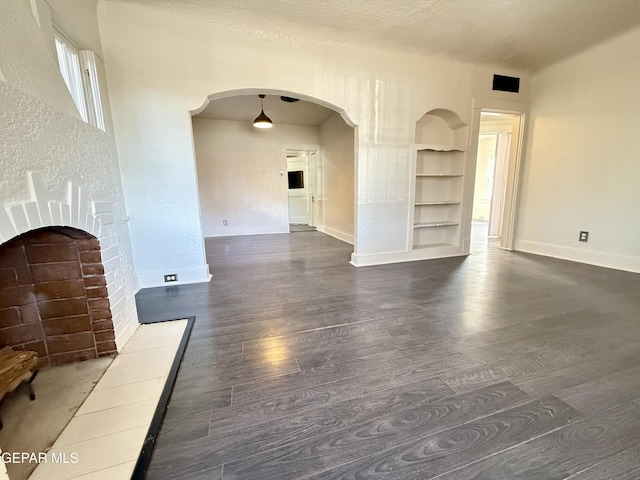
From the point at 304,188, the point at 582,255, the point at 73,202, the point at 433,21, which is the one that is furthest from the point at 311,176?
the point at 73,202

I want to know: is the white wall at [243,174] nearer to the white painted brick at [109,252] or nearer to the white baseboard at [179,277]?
the white baseboard at [179,277]

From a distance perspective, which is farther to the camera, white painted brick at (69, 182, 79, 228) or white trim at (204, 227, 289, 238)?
white trim at (204, 227, 289, 238)

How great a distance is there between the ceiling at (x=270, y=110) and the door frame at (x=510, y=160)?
2.82 m

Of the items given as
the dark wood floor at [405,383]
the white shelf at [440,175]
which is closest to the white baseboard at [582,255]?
the dark wood floor at [405,383]

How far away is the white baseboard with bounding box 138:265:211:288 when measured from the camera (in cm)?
298

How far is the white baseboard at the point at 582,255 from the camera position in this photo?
10.7 feet

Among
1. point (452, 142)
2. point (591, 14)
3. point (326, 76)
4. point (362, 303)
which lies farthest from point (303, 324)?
point (591, 14)

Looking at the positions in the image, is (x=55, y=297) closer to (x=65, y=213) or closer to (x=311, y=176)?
Answer: (x=65, y=213)

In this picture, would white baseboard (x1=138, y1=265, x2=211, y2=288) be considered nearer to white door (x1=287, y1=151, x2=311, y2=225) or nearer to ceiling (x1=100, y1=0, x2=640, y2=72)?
ceiling (x1=100, y1=0, x2=640, y2=72)

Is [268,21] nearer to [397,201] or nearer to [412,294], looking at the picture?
[397,201]

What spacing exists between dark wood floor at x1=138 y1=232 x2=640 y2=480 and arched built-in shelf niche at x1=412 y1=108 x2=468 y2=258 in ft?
4.85

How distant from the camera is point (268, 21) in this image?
2689 mm

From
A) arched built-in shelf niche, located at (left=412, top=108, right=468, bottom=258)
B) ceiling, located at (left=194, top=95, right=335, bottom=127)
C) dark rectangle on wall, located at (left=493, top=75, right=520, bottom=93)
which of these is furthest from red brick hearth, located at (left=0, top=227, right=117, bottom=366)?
dark rectangle on wall, located at (left=493, top=75, right=520, bottom=93)

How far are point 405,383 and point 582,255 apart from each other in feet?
13.3
